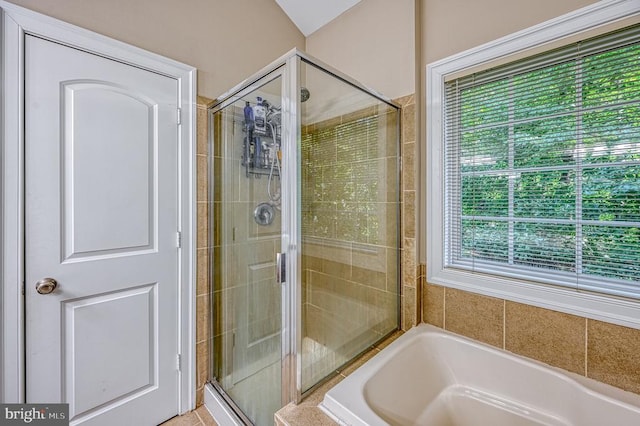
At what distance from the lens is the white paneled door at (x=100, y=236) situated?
123 cm

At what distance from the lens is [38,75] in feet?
3.95

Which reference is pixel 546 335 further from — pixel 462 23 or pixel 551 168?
pixel 462 23

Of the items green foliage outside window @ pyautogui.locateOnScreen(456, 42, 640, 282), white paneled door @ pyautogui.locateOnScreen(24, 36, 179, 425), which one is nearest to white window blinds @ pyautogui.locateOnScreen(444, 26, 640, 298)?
green foliage outside window @ pyautogui.locateOnScreen(456, 42, 640, 282)

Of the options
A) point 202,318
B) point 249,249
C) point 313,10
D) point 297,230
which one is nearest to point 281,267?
point 297,230

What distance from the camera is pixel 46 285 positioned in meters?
1.23

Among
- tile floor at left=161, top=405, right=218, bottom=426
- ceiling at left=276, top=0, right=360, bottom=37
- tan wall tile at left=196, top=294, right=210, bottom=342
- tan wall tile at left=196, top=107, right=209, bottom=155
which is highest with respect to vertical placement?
ceiling at left=276, top=0, right=360, bottom=37

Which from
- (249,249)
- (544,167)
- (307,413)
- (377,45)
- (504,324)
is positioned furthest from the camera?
(377,45)

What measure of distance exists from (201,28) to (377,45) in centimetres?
112

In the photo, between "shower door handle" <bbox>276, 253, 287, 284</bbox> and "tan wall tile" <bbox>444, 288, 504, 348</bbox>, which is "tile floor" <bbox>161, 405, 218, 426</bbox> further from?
"tan wall tile" <bbox>444, 288, 504, 348</bbox>

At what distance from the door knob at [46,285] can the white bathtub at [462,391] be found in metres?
1.31

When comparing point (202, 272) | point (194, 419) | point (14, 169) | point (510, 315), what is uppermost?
point (14, 169)

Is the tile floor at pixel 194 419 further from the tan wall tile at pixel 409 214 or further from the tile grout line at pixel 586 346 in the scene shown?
the tile grout line at pixel 586 346

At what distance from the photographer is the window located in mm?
1149

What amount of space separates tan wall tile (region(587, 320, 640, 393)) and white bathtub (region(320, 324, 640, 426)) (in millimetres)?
41
